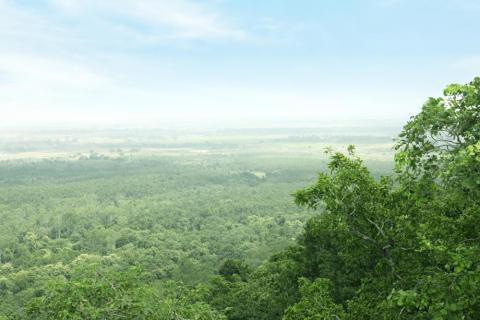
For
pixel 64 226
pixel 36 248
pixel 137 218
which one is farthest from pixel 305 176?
pixel 36 248

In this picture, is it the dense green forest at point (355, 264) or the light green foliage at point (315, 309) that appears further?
the light green foliage at point (315, 309)

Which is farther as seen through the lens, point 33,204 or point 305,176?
point 305,176

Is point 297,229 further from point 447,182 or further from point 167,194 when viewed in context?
point 447,182

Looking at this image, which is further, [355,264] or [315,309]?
[355,264]

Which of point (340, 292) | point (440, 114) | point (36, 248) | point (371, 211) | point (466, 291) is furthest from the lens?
point (36, 248)

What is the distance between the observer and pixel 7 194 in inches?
5925

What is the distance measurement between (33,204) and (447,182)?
14664 centimetres

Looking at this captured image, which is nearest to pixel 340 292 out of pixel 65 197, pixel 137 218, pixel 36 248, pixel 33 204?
pixel 36 248

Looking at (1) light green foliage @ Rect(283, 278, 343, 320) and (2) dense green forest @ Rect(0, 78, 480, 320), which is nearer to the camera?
(2) dense green forest @ Rect(0, 78, 480, 320)

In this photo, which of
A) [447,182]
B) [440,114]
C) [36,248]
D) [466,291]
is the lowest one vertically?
[36,248]

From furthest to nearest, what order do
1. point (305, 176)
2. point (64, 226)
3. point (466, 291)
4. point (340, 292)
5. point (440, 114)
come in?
point (305, 176) < point (64, 226) < point (340, 292) < point (440, 114) < point (466, 291)

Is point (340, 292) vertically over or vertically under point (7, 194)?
over

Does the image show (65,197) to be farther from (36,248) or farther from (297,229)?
(297,229)

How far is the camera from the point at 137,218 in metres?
119
